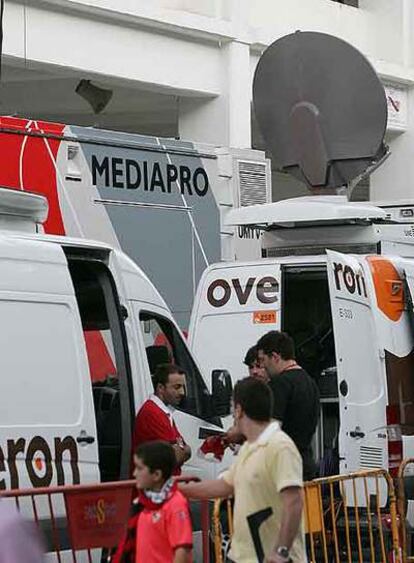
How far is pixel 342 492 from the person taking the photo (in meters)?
10.8

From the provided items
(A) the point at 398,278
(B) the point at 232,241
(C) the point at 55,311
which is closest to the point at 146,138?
(B) the point at 232,241

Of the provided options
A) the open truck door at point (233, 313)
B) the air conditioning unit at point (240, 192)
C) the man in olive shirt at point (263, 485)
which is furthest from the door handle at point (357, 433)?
the man in olive shirt at point (263, 485)

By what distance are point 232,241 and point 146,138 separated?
162 cm

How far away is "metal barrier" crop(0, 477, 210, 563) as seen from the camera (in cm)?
841

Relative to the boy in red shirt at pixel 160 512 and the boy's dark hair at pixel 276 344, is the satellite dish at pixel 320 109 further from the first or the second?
the boy in red shirt at pixel 160 512

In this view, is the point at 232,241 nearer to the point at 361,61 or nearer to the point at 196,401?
the point at 361,61

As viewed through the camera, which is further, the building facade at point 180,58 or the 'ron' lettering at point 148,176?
the building facade at point 180,58

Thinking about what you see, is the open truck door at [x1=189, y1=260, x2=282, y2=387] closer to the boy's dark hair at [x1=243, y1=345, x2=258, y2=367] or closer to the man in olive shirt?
the boy's dark hair at [x1=243, y1=345, x2=258, y2=367]

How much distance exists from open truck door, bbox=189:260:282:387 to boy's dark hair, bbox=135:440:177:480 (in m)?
4.91

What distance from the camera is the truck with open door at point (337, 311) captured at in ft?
37.4

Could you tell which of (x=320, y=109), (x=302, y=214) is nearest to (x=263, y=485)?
(x=302, y=214)

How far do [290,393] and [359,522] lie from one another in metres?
1.61

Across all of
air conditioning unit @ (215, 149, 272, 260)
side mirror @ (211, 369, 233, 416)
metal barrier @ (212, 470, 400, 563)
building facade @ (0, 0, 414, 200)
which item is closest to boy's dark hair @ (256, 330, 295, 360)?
side mirror @ (211, 369, 233, 416)

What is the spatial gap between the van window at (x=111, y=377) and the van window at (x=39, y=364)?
0.71 metres
